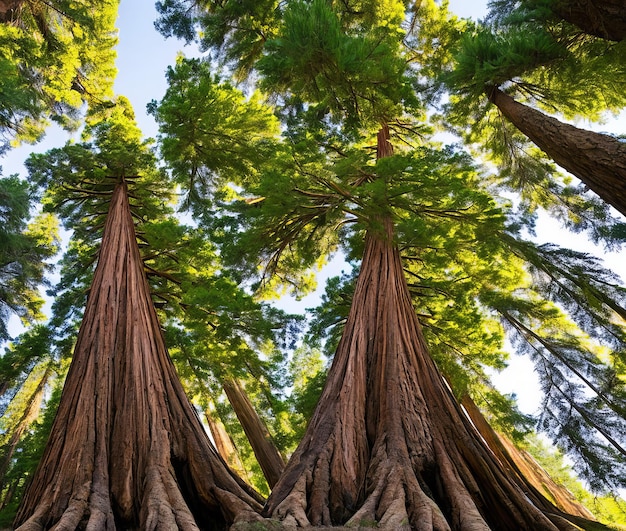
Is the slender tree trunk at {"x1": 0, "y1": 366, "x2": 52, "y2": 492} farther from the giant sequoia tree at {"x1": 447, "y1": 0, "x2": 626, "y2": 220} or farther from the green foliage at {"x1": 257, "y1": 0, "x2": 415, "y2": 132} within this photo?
the giant sequoia tree at {"x1": 447, "y1": 0, "x2": 626, "y2": 220}

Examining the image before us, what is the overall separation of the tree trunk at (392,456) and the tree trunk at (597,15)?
422cm

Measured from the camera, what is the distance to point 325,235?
8.44 meters

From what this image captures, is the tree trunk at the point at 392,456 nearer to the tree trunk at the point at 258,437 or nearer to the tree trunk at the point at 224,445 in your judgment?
the tree trunk at the point at 258,437

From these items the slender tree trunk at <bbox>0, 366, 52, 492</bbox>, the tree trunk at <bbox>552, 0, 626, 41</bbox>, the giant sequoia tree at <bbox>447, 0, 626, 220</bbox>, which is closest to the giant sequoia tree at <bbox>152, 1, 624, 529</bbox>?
the giant sequoia tree at <bbox>447, 0, 626, 220</bbox>

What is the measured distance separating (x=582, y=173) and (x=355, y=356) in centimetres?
302

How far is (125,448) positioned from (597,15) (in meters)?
7.06

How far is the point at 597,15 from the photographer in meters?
5.39

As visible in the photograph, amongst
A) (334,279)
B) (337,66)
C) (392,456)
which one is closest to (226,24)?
(337,66)

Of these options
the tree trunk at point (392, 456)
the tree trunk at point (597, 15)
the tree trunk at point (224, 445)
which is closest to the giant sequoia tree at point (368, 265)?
the tree trunk at point (392, 456)

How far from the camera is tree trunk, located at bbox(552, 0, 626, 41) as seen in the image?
17.5ft

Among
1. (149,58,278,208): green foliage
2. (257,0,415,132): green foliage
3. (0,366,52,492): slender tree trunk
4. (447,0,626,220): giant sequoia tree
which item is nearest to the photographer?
(447,0,626,220): giant sequoia tree

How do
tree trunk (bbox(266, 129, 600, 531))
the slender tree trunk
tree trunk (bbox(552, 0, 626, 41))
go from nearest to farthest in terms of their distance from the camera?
tree trunk (bbox(266, 129, 600, 531)) < tree trunk (bbox(552, 0, 626, 41)) < the slender tree trunk

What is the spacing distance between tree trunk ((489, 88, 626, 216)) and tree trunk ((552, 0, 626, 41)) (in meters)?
1.32

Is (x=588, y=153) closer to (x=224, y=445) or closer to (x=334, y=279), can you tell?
(x=334, y=279)
